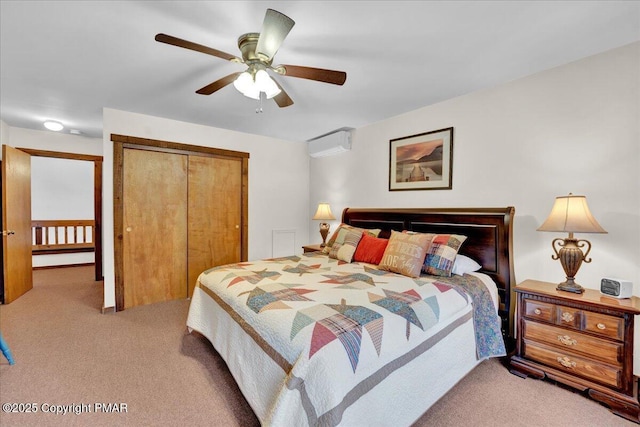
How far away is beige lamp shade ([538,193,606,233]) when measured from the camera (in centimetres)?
191

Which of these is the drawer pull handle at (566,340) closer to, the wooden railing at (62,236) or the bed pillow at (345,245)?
the bed pillow at (345,245)

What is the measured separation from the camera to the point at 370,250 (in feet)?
9.76

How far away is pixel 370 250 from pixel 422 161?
1235mm

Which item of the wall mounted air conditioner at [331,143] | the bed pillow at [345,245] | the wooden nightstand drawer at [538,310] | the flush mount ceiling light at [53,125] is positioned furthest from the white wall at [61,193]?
the wooden nightstand drawer at [538,310]

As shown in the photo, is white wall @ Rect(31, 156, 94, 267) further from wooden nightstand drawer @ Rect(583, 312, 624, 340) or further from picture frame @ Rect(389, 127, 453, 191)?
wooden nightstand drawer @ Rect(583, 312, 624, 340)

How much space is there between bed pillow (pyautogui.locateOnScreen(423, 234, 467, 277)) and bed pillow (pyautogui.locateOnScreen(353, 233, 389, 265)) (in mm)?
496

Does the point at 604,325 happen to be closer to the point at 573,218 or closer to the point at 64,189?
the point at 573,218

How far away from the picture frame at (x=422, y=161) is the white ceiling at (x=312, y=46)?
415 mm

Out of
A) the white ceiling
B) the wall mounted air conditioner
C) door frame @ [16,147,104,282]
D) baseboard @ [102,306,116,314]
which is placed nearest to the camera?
the white ceiling

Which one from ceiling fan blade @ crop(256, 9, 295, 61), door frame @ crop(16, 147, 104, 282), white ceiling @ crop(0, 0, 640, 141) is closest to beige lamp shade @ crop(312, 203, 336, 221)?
white ceiling @ crop(0, 0, 640, 141)

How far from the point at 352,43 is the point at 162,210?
10.1ft

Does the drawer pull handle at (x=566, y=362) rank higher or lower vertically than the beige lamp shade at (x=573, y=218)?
lower

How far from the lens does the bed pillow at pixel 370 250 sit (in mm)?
2898

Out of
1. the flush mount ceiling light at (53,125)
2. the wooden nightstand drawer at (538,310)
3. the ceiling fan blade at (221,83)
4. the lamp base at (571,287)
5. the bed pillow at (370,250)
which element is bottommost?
the wooden nightstand drawer at (538,310)
